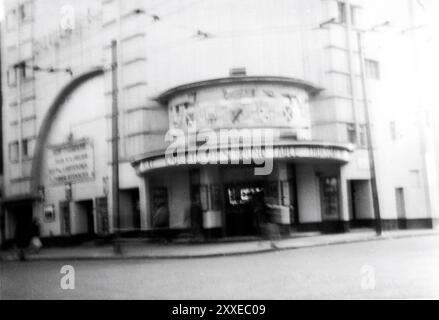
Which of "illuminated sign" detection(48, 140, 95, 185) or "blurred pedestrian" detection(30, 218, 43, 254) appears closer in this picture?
"illuminated sign" detection(48, 140, 95, 185)

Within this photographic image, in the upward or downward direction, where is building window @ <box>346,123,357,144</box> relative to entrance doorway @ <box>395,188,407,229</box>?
upward

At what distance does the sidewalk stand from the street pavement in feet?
0.61

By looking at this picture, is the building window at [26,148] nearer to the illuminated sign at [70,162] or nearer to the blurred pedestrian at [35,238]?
the illuminated sign at [70,162]

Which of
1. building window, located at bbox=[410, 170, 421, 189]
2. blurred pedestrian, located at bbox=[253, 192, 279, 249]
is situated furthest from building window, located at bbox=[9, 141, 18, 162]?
building window, located at bbox=[410, 170, 421, 189]

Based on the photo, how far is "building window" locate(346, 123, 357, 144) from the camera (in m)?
10.3

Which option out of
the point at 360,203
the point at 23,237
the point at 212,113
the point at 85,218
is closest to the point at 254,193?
the point at 212,113

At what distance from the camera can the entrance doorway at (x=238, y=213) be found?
11820mm

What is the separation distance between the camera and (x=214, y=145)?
11344mm

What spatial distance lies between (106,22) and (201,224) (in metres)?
5.07

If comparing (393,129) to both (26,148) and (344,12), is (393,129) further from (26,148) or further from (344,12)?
(26,148)

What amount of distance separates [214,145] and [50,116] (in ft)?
13.1

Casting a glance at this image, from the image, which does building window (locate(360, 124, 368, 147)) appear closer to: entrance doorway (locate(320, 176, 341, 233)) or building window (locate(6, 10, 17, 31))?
entrance doorway (locate(320, 176, 341, 233))

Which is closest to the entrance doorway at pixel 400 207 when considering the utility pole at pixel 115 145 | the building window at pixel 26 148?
the utility pole at pixel 115 145

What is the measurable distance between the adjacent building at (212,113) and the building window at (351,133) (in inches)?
2.4
